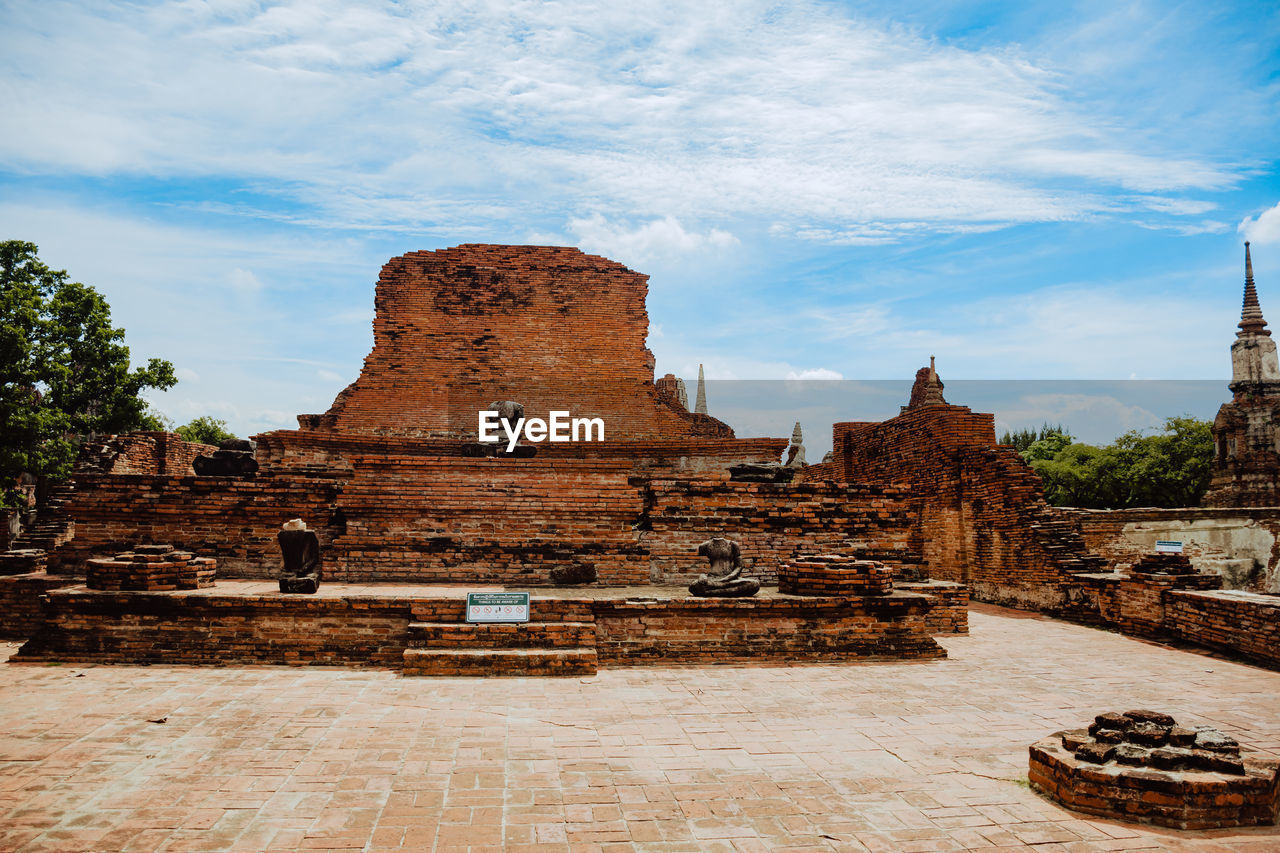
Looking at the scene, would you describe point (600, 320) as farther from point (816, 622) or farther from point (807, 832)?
point (807, 832)

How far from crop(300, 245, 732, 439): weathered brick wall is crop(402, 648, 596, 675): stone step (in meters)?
7.91

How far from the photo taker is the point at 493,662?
677cm

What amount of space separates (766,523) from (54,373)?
58.9 feet

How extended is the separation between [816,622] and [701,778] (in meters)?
3.61

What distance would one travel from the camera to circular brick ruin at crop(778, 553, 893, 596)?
7.86 meters

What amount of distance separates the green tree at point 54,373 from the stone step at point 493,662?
50.7ft

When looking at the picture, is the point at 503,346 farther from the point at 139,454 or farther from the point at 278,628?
the point at 278,628

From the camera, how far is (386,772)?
4.36 m

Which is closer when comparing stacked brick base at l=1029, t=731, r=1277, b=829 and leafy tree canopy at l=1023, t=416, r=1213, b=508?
stacked brick base at l=1029, t=731, r=1277, b=829

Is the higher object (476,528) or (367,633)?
A: (476,528)

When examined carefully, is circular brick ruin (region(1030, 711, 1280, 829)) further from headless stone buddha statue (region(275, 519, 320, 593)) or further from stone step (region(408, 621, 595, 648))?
headless stone buddha statue (region(275, 519, 320, 593))

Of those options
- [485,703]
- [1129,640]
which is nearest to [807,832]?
[485,703]

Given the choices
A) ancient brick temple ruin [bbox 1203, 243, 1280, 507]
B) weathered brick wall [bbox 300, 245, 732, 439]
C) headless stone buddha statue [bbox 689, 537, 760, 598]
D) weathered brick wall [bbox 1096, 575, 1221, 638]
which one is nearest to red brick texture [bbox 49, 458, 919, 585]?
headless stone buddha statue [bbox 689, 537, 760, 598]

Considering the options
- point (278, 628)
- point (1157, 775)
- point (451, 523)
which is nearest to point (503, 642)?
point (278, 628)
